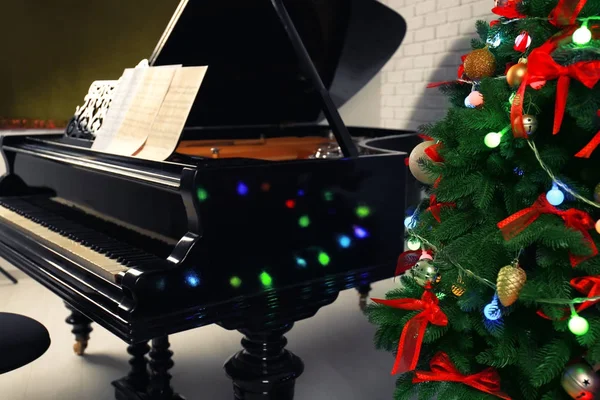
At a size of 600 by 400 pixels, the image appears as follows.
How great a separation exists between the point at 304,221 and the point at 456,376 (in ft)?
2.10

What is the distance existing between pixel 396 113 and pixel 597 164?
129 inches

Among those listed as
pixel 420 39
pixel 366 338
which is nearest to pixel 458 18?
pixel 420 39

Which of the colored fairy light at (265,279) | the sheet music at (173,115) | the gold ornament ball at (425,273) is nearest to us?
the gold ornament ball at (425,273)

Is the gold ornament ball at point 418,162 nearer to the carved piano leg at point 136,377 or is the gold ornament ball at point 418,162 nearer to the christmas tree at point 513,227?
the christmas tree at point 513,227

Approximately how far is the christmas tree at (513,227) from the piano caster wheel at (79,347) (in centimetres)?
179

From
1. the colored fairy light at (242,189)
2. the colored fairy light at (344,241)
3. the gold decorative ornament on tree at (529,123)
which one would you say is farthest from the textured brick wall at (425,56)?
the gold decorative ornament on tree at (529,123)

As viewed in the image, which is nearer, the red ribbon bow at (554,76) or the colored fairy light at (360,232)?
the red ribbon bow at (554,76)

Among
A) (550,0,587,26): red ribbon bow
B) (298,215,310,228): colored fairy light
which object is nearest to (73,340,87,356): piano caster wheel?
(298,215,310,228): colored fairy light

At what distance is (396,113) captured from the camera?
14.7 feet

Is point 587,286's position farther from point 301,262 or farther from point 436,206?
point 301,262

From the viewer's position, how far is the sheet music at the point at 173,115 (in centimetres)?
187

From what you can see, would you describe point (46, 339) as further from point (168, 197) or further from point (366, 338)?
point (366, 338)

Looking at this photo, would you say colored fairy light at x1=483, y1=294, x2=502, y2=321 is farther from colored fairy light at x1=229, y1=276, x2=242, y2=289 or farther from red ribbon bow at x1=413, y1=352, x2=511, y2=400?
colored fairy light at x1=229, y1=276, x2=242, y2=289

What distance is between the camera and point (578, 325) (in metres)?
1.17
